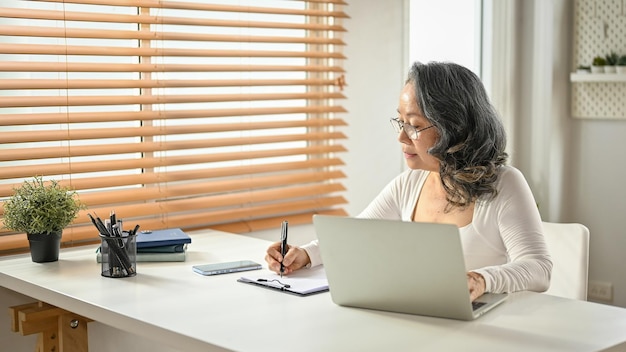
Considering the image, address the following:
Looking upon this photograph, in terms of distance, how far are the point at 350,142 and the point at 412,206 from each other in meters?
1.10

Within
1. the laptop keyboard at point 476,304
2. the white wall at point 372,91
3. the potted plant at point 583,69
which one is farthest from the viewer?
the potted plant at point 583,69

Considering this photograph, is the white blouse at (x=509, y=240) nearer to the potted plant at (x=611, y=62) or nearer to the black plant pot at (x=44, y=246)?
the black plant pot at (x=44, y=246)

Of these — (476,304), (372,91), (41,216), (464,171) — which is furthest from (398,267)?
(372,91)

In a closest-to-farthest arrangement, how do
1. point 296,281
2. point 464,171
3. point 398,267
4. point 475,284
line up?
point 398,267, point 475,284, point 296,281, point 464,171

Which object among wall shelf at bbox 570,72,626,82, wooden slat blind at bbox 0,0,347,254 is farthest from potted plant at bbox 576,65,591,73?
wooden slat blind at bbox 0,0,347,254

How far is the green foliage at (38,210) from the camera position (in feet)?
7.63

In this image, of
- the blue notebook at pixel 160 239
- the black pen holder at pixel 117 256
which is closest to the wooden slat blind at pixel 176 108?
the blue notebook at pixel 160 239

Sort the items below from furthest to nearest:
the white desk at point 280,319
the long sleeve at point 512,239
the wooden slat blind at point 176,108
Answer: the wooden slat blind at point 176,108, the long sleeve at point 512,239, the white desk at point 280,319

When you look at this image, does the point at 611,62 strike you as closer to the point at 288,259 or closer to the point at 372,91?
the point at 372,91

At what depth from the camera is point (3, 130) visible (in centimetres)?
255

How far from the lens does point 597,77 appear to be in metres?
3.60

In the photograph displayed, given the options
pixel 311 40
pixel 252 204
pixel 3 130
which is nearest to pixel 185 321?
pixel 3 130

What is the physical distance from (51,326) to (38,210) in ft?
1.05

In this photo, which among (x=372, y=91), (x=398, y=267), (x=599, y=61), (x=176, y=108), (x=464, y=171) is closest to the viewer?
(x=398, y=267)
